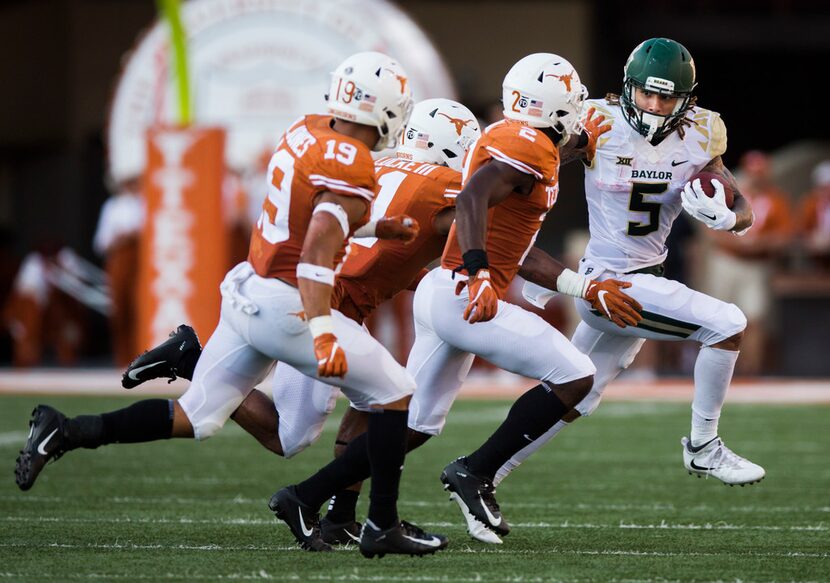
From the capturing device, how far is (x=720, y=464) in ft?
18.9

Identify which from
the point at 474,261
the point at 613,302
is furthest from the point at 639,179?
the point at 474,261

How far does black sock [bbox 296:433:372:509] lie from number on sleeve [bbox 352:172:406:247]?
66 cm

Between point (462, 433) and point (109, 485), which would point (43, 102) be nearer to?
point (462, 433)

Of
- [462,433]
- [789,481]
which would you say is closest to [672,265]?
[462,433]

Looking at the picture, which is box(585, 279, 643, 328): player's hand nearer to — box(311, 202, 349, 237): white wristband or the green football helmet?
the green football helmet

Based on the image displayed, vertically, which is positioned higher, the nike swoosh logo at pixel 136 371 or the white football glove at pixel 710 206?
the white football glove at pixel 710 206

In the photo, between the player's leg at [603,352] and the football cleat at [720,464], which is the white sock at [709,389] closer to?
the football cleat at [720,464]

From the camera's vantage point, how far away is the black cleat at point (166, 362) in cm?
538

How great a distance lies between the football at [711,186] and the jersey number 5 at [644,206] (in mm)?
148

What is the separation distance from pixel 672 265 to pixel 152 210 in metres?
3.87

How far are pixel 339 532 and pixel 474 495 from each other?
1.51ft

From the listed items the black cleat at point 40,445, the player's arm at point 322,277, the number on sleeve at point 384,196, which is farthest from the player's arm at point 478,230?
the black cleat at point 40,445

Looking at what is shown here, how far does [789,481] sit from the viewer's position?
282 inches

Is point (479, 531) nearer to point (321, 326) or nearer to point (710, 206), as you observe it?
point (321, 326)
